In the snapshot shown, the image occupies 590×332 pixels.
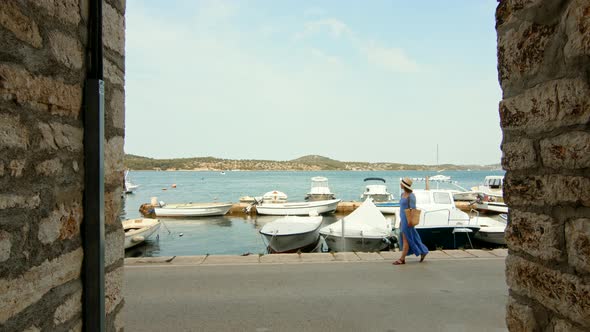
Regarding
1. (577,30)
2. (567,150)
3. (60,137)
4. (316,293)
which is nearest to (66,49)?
(60,137)

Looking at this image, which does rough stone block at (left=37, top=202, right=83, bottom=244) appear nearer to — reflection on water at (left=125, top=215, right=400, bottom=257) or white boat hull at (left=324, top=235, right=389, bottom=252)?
white boat hull at (left=324, top=235, right=389, bottom=252)

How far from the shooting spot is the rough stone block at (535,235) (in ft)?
7.35

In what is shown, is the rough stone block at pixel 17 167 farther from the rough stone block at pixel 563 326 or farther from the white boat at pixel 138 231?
the white boat at pixel 138 231

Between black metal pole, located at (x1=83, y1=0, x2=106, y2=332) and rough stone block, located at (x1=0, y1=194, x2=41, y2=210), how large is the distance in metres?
0.42

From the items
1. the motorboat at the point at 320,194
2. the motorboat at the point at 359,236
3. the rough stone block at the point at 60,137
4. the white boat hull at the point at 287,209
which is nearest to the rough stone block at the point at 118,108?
the rough stone block at the point at 60,137

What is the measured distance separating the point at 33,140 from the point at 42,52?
0.44 m

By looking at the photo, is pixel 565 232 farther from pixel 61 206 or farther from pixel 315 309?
pixel 315 309

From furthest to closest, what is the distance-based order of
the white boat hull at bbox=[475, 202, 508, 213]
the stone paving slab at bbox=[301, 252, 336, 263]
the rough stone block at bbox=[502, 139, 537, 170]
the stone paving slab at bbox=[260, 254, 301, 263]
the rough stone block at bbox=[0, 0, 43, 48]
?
1. the white boat hull at bbox=[475, 202, 508, 213]
2. the stone paving slab at bbox=[301, 252, 336, 263]
3. the stone paving slab at bbox=[260, 254, 301, 263]
4. the rough stone block at bbox=[502, 139, 537, 170]
5. the rough stone block at bbox=[0, 0, 43, 48]

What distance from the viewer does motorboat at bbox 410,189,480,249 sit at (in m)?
13.0

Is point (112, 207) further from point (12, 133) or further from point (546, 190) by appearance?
point (546, 190)

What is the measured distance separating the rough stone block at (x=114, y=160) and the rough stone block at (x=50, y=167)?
47cm

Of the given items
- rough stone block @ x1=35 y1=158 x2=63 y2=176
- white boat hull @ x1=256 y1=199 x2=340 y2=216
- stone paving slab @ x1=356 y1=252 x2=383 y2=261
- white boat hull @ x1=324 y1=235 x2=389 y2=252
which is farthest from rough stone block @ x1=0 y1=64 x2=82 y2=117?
white boat hull @ x1=256 y1=199 x2=340 y2=216

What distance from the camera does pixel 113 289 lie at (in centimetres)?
268

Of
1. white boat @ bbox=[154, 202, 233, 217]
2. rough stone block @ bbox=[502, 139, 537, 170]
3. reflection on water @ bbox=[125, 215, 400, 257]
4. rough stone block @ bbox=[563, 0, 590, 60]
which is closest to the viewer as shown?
rough stone block @ bbox=[563, 0, 590, 60]
